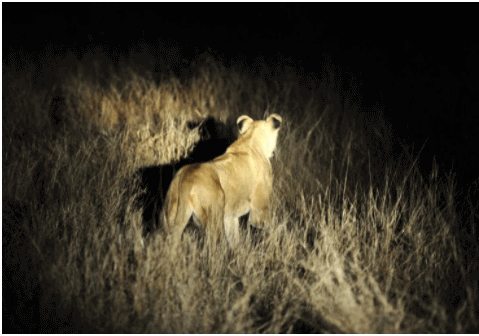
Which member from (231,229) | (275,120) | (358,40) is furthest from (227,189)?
(358,40)

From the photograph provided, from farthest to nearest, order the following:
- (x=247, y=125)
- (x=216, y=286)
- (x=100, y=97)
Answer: (x=100, y=97)
(x=247, y=125)
(x=216, y=286)

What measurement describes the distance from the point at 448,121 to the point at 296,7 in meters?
5.41

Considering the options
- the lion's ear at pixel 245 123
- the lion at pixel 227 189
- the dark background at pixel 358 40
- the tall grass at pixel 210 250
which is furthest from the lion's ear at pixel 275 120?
the dark background at pixel 358 40

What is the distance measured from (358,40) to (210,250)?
652 centimetres

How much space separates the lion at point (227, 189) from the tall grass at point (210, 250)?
16cm

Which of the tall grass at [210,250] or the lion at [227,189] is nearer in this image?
the tall grass at [210,250]

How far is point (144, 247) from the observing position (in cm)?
323

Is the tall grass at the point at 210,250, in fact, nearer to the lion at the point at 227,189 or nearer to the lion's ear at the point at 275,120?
the lion at the point at 227,189

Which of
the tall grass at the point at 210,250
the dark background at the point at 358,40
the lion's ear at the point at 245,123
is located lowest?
the tall grass at the point at 210,250

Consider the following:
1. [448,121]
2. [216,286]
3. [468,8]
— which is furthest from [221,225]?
[468,8]

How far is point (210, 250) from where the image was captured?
10.3 feet

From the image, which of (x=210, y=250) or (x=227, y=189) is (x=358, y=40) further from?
(x=210, y=250)

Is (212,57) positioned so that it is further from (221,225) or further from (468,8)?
(221,225)

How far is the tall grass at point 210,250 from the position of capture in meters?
2.73
